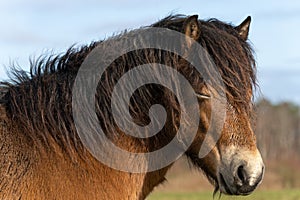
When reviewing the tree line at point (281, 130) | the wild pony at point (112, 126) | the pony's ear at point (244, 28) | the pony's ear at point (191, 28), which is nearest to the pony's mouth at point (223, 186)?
the wild pony at point (112, 126)

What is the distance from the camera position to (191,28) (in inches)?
209

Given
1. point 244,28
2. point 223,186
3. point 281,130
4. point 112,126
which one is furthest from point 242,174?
point 281,130

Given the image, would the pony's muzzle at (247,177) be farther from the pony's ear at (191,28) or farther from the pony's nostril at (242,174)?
the pony's ear at (191,28)

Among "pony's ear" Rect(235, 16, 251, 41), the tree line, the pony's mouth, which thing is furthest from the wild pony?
the tree line

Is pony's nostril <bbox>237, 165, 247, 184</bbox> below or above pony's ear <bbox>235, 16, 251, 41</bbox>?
below

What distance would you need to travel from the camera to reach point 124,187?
5.18m

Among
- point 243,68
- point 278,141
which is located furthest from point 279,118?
point 243,68

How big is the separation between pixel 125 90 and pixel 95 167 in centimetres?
77

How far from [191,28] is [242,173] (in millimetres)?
1436

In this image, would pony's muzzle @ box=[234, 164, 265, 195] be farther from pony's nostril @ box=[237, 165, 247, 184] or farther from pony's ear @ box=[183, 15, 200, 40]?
pony's ear @ box=[183, 15, 200, 40]

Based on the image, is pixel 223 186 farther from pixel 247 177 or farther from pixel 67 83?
pixel 67 83

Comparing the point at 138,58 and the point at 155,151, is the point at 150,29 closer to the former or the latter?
the point at 138,58

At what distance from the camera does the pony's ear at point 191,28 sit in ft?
17.3

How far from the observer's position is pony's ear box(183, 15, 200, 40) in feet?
17.3
